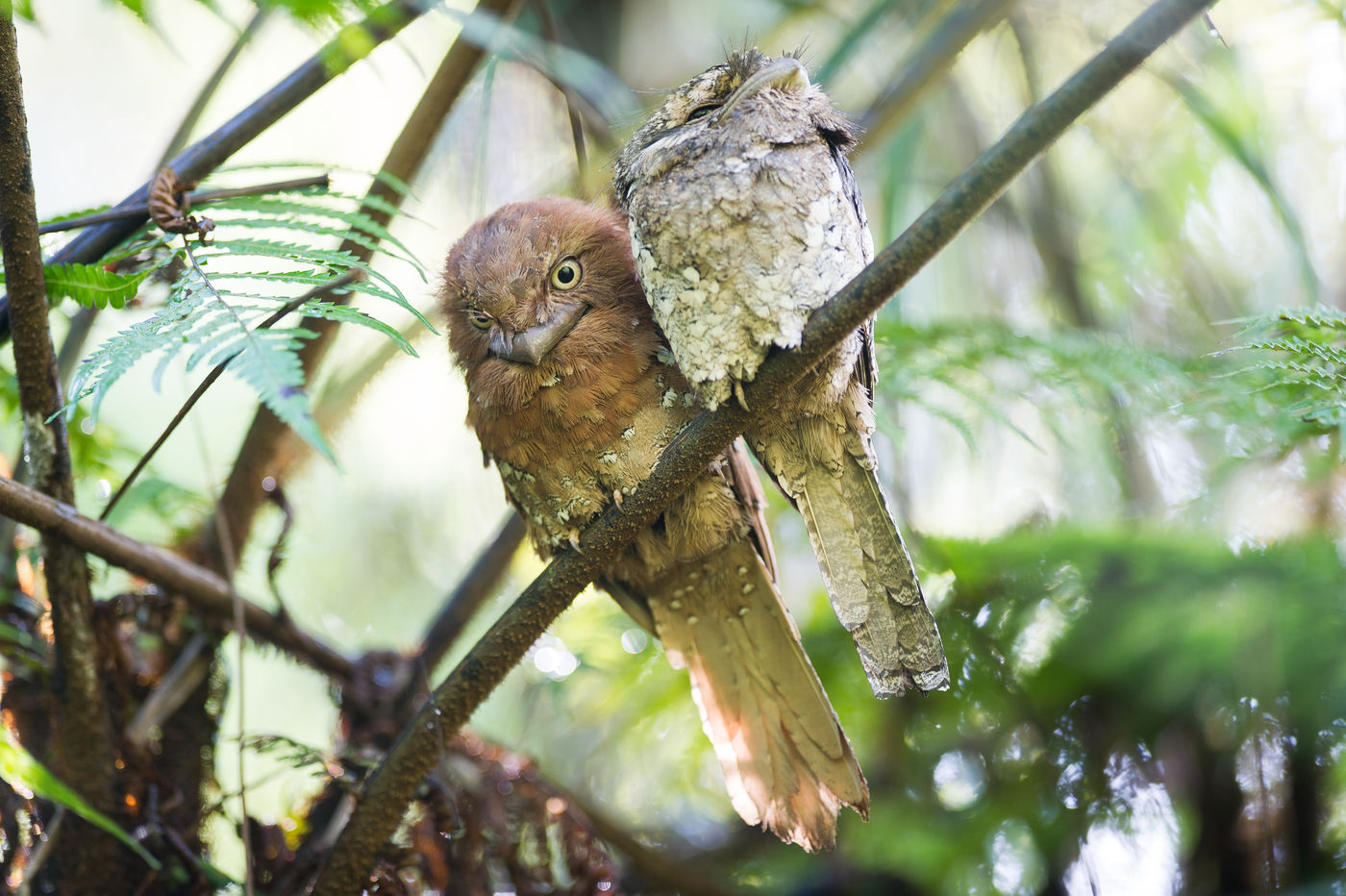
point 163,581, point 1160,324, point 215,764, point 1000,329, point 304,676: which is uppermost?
point 1160,324

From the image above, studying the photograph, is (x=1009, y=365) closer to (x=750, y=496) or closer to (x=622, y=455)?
(x=750, y=496)

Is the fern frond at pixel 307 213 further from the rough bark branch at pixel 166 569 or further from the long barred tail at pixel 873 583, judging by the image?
the long barred tail at pixel 873 583

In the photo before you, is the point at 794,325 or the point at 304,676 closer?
the point at 794,325

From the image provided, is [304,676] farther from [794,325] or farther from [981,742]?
[794,325]

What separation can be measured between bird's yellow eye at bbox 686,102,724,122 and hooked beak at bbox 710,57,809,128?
0.04 metres

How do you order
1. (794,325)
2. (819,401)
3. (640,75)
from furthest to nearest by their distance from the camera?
(640,75)
(819,401)
(794,325)

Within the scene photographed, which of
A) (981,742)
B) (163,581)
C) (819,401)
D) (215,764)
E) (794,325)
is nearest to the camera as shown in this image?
(794,325)

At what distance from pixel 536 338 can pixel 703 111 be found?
23.7 inches

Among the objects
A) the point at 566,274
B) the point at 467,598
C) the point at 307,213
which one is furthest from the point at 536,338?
the point at 467,598

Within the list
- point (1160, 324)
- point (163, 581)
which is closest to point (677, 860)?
point (163, 581)

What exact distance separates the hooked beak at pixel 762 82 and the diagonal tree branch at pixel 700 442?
0.55m

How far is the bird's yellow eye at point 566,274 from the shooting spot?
2006 mm

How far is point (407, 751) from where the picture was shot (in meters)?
1.81

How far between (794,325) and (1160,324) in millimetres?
2725
